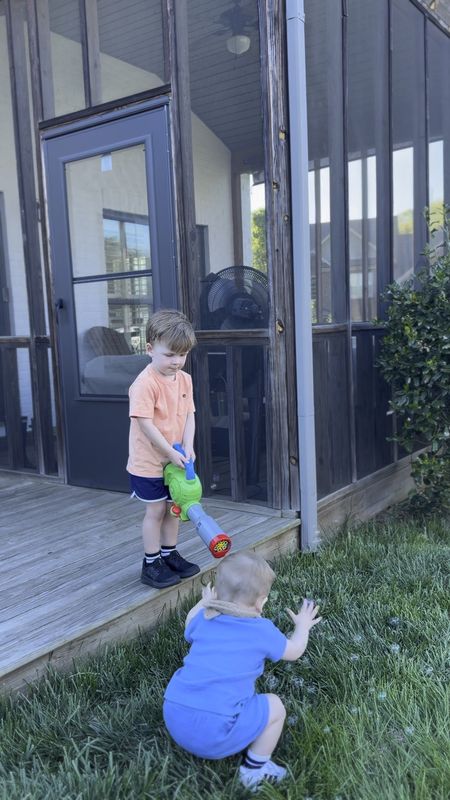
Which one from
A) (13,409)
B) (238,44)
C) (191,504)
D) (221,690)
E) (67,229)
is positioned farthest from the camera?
(13,409)

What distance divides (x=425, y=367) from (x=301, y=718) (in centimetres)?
223

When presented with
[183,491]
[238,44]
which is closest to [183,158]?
[238,44]

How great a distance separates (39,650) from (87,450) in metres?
1.94

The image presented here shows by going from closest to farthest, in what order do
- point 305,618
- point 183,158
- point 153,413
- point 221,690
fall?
point 221,690 < point 305,618 < point 153,413 < point 183,158

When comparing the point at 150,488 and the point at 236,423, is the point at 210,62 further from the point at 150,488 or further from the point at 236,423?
the point at 150,488

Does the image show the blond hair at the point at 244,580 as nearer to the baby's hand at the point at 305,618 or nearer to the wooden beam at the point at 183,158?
the baby's hand at the point at 305,618

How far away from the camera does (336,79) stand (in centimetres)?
358

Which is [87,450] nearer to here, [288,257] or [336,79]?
[288,257]

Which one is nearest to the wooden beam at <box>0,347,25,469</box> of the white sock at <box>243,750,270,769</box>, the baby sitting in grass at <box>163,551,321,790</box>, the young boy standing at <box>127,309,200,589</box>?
the young boy standing at <box>127,309,200,589</box>

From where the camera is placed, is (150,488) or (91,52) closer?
(150,488)

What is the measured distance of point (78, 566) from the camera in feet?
8.81

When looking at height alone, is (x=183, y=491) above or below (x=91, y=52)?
below

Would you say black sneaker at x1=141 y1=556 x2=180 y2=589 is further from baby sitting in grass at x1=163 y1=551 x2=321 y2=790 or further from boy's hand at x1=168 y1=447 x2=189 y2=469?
baby sitting in grass at x1=163 y1=551 x2=321 y2=790

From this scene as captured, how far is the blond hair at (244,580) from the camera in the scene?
5.21ft
